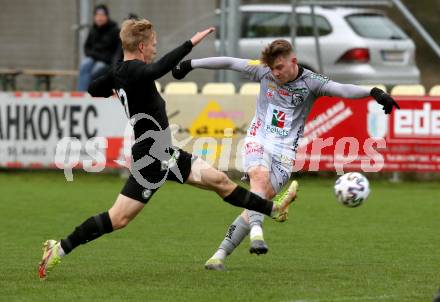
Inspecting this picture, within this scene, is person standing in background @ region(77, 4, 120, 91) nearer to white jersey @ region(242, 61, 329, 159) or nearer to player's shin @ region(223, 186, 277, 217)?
white jersey @ region(242, 61, 329, 159)

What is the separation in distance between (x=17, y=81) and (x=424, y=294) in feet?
44.7

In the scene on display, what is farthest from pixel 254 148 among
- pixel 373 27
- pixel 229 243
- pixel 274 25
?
pixel 373 27

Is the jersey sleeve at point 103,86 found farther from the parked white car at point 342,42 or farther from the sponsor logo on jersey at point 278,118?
the parked white car at point 342,42

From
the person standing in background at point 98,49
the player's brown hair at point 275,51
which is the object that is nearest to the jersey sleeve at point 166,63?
the player's brown hair at point 275,51

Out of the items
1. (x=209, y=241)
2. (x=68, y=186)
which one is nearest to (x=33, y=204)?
(x=68, y=186)

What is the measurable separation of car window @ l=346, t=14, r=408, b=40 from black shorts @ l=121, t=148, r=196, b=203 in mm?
11792

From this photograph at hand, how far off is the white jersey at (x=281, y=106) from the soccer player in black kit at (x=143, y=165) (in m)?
0.62

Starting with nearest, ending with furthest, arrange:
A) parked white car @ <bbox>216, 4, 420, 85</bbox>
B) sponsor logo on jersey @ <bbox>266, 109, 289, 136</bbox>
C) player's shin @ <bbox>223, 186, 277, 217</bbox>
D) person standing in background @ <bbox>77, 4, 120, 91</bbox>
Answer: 1. player's shin @ <bbox>223, 186, 277, 217</bbox>
2. sponsor logo on jersey @ <bbox>266, 109, 289, 136</bbox>
3. person standing in background @ <bbox>77, 4, 120, 91</bbox>
4. parked white car @ <bbox>216, 4, 420, 85</bbox>

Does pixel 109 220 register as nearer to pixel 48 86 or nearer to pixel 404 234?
pixel 404 234

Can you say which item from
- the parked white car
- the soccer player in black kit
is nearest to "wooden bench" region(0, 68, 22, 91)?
the parked white car

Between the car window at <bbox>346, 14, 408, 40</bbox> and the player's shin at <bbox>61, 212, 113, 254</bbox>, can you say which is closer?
the player's shin at <bbox>61, 212, 113, 254</bbox>

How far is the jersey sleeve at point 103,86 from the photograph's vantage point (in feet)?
28.9

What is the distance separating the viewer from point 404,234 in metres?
11.9

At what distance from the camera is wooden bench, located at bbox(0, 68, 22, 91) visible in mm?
19891
